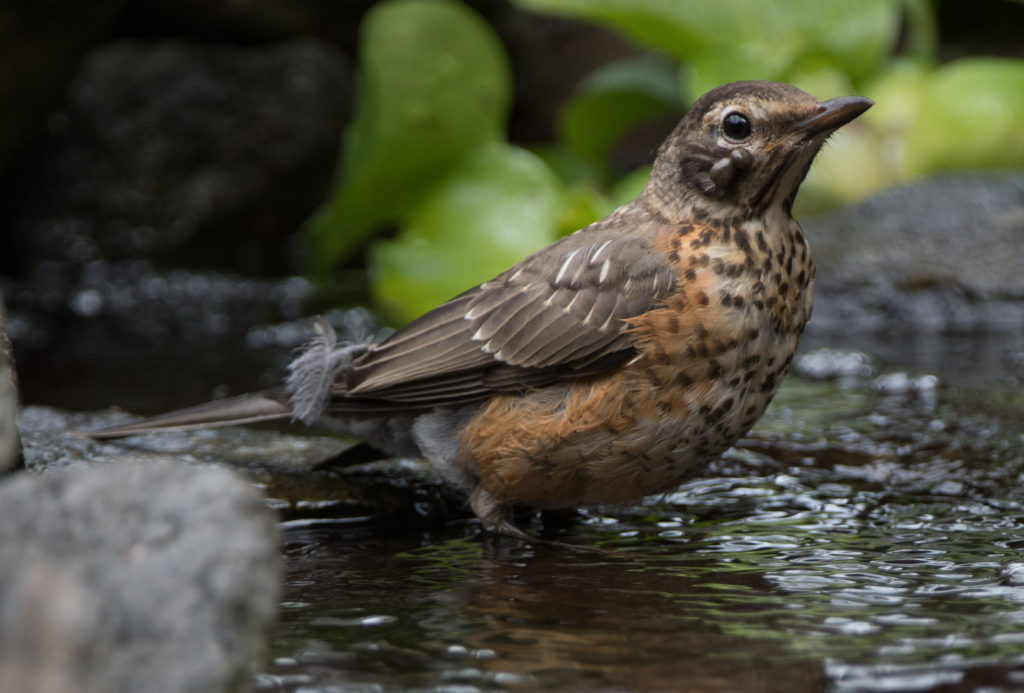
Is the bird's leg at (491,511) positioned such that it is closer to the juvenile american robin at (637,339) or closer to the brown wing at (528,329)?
the juvenile american robin at (637,339)

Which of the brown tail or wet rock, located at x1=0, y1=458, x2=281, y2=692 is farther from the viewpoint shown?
Result: the brown tail

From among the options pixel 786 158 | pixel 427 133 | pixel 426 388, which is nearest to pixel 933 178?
pixel 427 133

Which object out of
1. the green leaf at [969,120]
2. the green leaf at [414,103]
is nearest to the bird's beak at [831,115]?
the green leaf at [969,120]

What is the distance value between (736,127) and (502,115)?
13.3 feet

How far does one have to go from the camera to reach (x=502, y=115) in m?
7.47

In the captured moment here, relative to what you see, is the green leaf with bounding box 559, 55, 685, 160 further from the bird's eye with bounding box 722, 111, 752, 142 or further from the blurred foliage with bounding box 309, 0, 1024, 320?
the bird's eye with bounding box 722, 111, 752, 142

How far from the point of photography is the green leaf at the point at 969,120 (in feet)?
22.6

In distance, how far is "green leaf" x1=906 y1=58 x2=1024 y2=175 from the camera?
6.88 meters

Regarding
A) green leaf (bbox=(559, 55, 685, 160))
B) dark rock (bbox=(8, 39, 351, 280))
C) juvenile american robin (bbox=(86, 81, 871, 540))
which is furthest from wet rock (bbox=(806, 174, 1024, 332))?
dark rock (bbox=(8, 39, 351, 280))

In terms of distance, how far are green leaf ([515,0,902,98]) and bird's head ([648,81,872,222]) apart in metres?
3.15

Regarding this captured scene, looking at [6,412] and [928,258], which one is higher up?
[928,258]

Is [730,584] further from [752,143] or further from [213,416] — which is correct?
[213,416]

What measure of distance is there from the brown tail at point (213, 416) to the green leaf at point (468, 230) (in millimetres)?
2661

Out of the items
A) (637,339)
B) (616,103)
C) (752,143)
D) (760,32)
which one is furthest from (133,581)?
(616,103)
